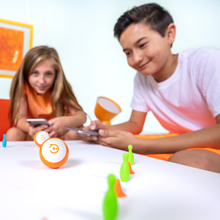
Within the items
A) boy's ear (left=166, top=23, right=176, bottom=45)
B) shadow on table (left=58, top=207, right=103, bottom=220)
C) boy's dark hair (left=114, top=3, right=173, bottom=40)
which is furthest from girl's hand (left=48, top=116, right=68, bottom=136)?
shadow on table (left=58, top=207, right=103, bottom=220)

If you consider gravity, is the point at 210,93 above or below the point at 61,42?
below

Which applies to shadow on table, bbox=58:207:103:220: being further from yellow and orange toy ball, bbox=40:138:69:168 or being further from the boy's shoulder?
the boy's shoulder

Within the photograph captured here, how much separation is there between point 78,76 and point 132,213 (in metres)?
2.95

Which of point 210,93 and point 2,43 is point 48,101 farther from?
point 2,43

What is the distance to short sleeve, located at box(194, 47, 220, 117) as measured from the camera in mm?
1001

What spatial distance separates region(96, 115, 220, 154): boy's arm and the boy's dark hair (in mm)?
533

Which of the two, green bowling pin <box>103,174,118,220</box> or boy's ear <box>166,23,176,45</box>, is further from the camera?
boy's ear <box>166,23,176,45</box>

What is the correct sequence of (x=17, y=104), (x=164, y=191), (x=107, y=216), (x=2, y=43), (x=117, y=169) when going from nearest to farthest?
(x=107, y=216) < (x=164, y=191) < (x=117, y=169) < (x=17, y=104) < (x=2, y=43)

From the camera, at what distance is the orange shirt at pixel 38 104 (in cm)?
174

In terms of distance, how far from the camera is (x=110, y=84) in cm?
333

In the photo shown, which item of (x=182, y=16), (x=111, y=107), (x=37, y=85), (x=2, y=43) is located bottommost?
(x=111, y=107)

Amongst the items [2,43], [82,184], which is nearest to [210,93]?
[82,184]

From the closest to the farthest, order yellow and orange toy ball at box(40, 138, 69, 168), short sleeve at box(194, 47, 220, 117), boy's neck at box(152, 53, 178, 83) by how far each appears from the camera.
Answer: yellow and orange toy ball at box(40, 138, 69, 168), short sleeve at box(194, 47, 220, 117), boy's neck at box(152, 53, 178, 83)

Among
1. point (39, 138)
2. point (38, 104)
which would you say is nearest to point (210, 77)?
point (39, 138)
